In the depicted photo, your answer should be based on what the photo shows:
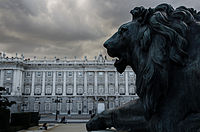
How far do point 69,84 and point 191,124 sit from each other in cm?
4267

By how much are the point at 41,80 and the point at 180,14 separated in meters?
44.1

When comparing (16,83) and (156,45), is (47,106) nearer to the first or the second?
(16,83)

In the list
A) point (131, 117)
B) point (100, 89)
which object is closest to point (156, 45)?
point (131, 117)

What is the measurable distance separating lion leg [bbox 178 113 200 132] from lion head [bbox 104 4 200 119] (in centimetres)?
20

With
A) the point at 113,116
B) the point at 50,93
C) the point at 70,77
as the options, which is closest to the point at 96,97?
the point at 70,77

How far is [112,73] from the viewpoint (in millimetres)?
43469

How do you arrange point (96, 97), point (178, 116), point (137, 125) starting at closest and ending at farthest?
point (178, 116) < point (137, 125) < point (96, 97)

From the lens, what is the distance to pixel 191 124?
1.28 m

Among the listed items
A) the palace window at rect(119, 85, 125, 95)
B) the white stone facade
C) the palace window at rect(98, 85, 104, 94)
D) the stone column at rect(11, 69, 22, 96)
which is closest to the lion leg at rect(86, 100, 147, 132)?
the white stone facade

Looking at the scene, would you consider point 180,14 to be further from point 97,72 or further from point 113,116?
point 97,72

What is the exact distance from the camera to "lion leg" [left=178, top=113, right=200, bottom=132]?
4.17 ft

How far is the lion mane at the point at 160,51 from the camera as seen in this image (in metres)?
1.36

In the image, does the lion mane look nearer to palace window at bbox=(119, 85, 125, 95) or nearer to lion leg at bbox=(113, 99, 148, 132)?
lion leg at bbox=(113, 99, 148, 132)

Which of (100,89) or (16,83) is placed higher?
(16,83)
